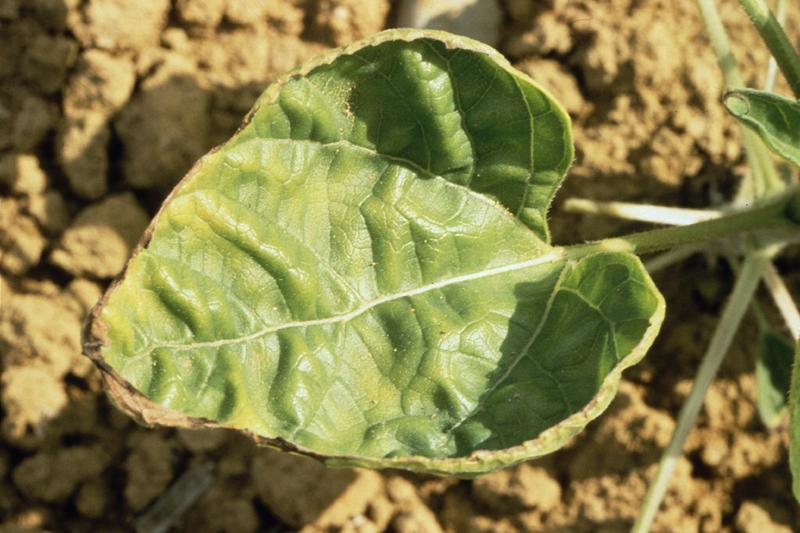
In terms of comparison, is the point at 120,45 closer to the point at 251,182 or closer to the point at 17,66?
the point at 17,66

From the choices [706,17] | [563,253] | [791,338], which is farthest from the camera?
[791,338]

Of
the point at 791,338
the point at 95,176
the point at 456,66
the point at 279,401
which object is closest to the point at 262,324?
the point at 279,401

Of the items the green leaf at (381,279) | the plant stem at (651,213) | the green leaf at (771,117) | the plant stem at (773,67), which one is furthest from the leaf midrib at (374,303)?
the plant stem at (773,67)

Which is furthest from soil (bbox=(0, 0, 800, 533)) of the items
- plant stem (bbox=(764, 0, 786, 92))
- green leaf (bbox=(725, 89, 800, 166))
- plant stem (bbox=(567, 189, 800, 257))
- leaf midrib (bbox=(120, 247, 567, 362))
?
green leaf (bbox=(725, 89, 800, 166))

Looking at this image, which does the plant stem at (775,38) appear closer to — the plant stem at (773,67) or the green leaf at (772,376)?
the plant stem at (773,67)

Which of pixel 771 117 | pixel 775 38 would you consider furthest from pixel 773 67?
pixel 771 117

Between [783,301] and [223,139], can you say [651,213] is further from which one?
[223,139]
